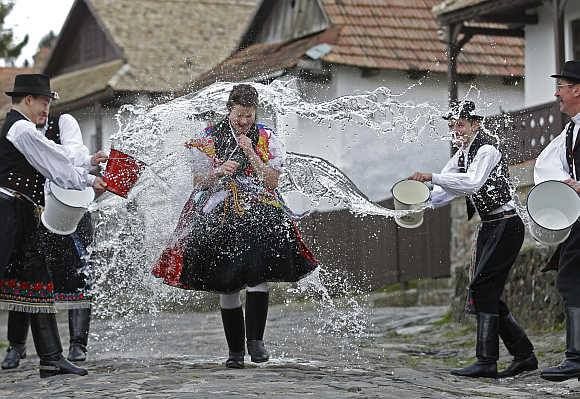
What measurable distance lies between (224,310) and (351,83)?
1354cm

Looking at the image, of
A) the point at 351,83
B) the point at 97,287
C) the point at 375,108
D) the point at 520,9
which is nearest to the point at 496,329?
the point at 375,108

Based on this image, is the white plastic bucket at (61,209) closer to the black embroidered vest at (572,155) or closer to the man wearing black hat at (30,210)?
the man wearing black hat at (30,210)

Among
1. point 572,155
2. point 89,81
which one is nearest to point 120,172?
point 572,155

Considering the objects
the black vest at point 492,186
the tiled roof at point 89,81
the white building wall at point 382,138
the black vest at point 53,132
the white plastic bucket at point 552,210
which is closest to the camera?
the white plastic bucket at point 552,210

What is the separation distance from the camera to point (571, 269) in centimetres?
712

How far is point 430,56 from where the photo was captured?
21.3 m

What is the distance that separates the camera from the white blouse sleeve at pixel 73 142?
7.76 m

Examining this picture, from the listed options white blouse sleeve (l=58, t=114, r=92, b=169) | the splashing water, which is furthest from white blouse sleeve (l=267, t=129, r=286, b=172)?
white blouse sleeve (l=58, t=114, r=92, b=169)

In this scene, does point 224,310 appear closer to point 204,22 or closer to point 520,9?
point 520,9

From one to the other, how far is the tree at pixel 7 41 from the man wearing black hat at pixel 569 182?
85.6 feet

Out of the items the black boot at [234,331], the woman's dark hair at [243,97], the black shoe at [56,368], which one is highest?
the woman's dark hair at [243,97]

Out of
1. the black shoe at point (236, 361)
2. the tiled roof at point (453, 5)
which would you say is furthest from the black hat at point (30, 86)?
the tiled roof at point (453, 5)

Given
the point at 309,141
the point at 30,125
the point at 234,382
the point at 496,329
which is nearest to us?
the point at 234,382

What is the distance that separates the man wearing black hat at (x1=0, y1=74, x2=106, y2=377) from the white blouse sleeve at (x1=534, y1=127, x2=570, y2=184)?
2.66 metres
